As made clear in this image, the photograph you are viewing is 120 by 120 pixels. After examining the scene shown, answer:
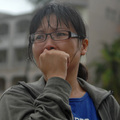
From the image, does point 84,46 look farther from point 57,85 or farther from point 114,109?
point 57,85

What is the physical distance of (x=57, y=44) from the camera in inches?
66.1

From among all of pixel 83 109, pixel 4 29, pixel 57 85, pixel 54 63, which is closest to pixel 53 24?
pixel 54 63

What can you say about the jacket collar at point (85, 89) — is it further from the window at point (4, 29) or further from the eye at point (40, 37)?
the window at point (4, 29)

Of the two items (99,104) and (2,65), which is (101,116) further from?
(2,65)

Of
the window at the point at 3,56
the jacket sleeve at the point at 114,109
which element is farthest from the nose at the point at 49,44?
the window at the point at 3,56

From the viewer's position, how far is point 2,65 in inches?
1268

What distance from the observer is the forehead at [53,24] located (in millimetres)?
1758

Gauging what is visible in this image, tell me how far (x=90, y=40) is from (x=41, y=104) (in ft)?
81.1

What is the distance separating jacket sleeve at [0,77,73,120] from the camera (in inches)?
56.0

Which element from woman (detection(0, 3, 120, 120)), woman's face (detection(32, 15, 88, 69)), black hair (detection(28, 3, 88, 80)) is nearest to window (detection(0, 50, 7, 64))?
woman (detection(0, 3, 120, 120))

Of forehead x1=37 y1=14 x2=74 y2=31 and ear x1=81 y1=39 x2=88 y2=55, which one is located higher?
forehead x1=37 y1=14 x2=74 y2=31

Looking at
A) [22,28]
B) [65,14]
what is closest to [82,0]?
[22,28]

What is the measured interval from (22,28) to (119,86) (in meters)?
16.4

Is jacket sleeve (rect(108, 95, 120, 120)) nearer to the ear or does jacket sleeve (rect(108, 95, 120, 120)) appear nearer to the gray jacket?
the gray jacket
